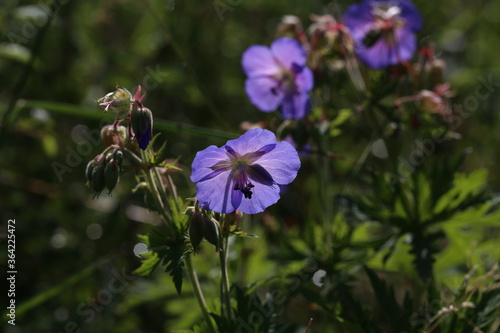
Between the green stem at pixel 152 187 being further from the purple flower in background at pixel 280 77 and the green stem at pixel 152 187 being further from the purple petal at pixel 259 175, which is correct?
the purple flower in background at pixel 280 77

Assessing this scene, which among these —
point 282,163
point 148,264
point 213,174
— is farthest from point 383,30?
point 148,264

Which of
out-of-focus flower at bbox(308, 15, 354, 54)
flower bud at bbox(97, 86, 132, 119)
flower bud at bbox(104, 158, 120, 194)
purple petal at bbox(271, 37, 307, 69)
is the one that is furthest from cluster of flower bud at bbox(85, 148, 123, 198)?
out-of-focus flower at bbox(308, 15, 354, 54)

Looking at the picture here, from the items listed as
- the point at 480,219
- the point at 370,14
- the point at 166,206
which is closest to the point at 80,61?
the point at 370,14

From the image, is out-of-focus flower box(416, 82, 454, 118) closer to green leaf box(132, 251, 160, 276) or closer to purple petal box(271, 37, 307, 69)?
purple petal box(271, 37, 307, 69)

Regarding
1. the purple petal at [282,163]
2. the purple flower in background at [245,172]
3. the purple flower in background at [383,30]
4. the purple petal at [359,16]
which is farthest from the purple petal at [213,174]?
the purple petal at [359,16]

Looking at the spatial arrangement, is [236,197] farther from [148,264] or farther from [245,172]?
[148,264]

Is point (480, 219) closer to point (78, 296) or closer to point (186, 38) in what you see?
point (78, 296)
